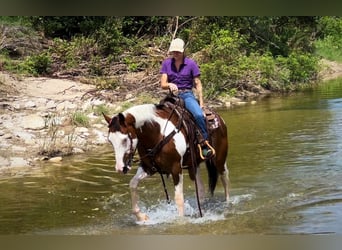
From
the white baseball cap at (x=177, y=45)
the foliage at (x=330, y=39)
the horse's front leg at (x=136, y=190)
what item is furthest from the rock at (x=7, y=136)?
the foliage at (x=330, y=39)

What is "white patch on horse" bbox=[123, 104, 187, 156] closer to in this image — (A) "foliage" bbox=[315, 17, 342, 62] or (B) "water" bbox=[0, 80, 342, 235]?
(B) "water" bbox=[0, 80, 342, 235]

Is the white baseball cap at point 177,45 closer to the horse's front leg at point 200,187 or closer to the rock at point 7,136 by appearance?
the horse's front leg at point 200,187

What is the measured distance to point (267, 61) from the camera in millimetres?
5055

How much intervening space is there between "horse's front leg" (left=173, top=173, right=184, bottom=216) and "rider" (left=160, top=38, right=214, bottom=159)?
0.91ft

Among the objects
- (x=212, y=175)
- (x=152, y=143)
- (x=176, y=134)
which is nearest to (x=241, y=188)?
(x=212, y=175)

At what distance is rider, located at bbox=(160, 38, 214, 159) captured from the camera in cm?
360

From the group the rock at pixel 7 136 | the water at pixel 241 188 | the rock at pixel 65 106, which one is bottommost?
the water at pixel 241 188

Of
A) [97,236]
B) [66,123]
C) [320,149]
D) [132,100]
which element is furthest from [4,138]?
[320,149]

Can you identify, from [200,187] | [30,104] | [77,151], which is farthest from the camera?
[77,151]

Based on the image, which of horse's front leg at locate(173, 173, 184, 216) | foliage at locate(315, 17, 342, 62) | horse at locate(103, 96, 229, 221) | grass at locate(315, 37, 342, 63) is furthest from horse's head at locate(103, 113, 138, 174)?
grass at locate(315, 37, 342, 63)

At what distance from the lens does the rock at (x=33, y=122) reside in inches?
203

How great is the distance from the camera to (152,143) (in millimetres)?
3404

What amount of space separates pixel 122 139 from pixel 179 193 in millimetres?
535

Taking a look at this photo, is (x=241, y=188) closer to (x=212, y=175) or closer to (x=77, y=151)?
(x=212, y=175)
